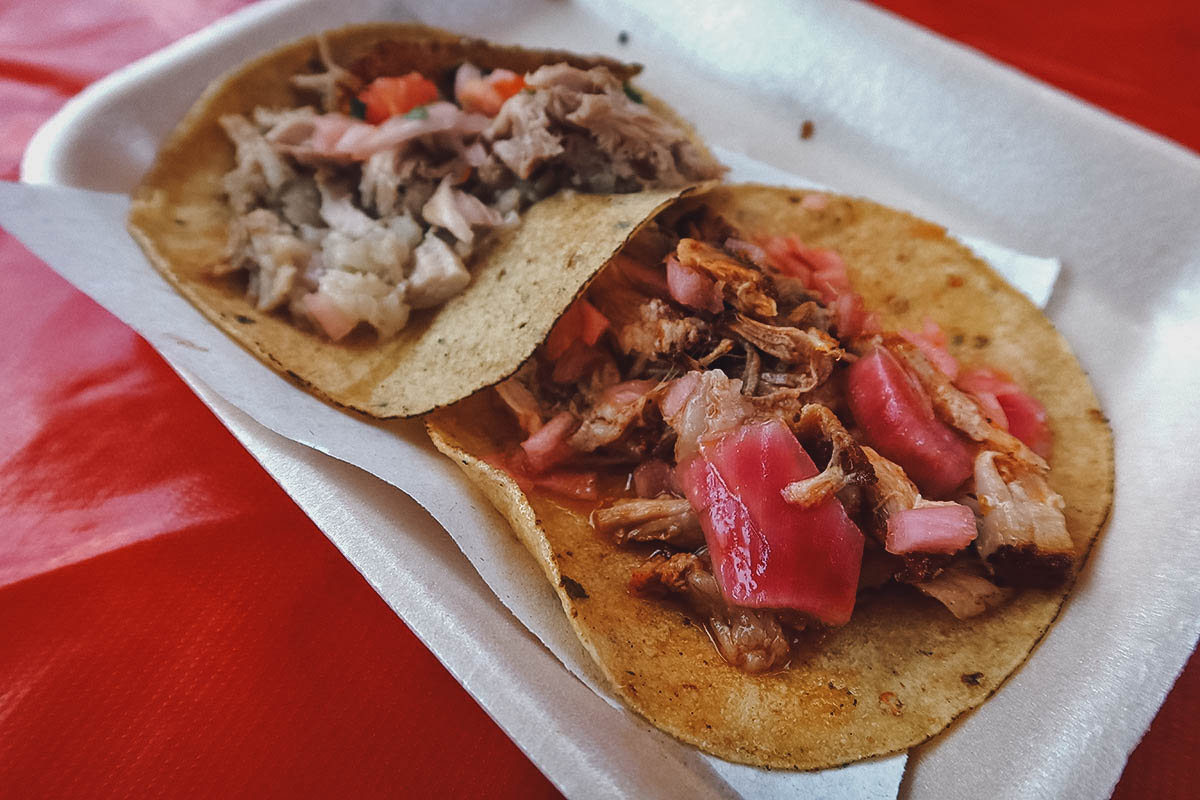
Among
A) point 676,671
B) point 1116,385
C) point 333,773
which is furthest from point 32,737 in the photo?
point 1116,385

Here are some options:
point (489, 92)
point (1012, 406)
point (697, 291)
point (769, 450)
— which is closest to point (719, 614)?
point (769, 450)

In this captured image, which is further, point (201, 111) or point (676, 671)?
point (201, 111)

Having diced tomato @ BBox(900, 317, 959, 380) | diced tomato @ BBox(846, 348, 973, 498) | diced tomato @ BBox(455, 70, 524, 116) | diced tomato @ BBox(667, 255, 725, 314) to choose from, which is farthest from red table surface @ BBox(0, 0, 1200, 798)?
diced tomato @ BBox(455, 70, 524, 116)

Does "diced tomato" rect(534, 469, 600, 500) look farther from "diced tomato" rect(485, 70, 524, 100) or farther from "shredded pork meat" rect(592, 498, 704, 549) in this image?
"diced tomato" rect(485, 70, 524, 100)

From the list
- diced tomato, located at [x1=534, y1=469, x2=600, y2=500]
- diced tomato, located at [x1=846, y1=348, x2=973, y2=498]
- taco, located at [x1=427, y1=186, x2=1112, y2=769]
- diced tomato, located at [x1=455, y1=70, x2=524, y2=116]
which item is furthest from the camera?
diced tomato, located at [x1=455, y1=70, x2=524, y2=116]

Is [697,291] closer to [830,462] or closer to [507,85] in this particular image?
[830,462]

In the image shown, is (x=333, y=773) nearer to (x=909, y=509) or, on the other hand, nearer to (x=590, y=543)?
(x=590, y=543)

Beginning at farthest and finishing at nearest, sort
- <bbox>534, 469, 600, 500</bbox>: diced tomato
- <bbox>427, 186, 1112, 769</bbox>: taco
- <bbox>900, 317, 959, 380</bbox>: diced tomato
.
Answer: <bbox>900, 317, 959, 380</bbox>: diced tomato → <bbox>534, 469, 600, 500</bbox>: diced tomato → <bbox>427, 186, 1112, 769</bbox>: taco

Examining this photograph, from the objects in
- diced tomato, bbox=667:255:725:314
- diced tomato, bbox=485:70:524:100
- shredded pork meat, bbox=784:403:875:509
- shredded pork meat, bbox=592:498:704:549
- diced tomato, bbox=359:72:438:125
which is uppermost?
diced tomato, bbox=485:70:524:100
